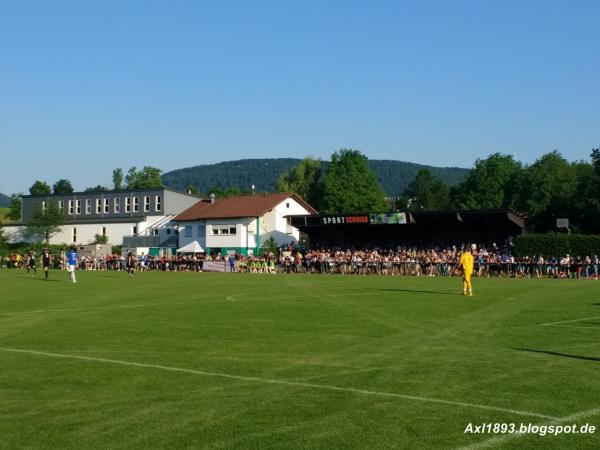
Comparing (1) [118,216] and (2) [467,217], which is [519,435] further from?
(1) [118,216]

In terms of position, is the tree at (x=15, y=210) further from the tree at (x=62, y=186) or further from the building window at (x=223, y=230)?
the building window at (x=223, y=230)

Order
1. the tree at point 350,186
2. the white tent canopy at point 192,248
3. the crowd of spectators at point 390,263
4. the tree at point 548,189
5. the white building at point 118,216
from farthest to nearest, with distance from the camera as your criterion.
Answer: the tree at point 350,186 < the white building at point 118,216 < the white tent canopy at point 192,248 < the tree at point 548,189 < the crowd of spectators at point 390,263

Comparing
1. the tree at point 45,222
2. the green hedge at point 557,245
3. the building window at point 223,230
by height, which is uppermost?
the tree at point 45,222

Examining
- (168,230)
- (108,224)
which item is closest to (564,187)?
(168,230)

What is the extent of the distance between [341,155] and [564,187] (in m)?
38.2

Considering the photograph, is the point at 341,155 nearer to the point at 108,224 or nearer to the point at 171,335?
the point at 108,224

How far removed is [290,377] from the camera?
10008 mm

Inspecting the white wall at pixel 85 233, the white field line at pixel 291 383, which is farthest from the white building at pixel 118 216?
the white field line at pixel 291 383

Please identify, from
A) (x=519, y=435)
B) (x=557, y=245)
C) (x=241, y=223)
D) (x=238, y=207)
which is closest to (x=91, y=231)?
(x=238, y=207)

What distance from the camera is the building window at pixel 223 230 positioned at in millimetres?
77375

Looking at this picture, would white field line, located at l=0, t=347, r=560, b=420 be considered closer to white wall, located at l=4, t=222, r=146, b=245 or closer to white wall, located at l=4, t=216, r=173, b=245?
white wall, located at l=4, t=216, r=173, b=245

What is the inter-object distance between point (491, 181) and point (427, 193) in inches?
1447

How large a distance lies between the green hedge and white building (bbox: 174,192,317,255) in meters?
27.2

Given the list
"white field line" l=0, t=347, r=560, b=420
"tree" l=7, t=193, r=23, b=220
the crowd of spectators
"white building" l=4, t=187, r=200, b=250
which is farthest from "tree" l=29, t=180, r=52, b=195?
"white field line" l=0, t=347, r=560, b=420
